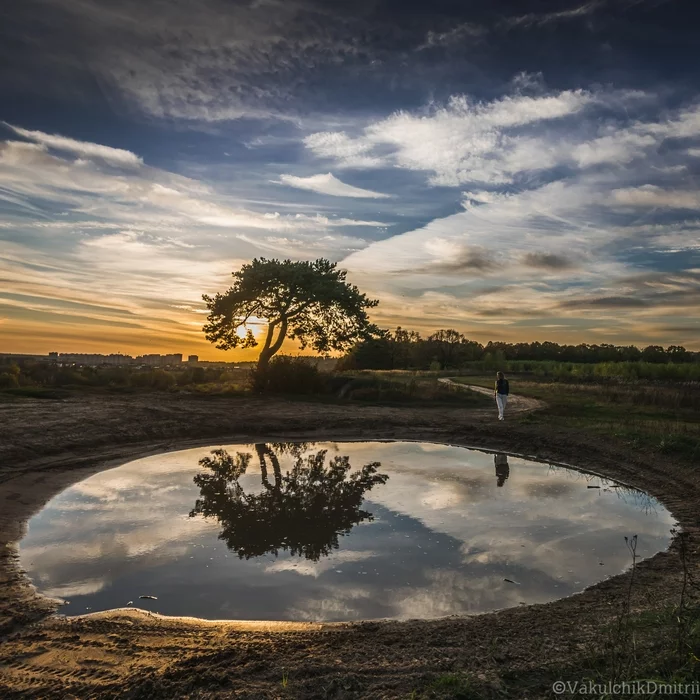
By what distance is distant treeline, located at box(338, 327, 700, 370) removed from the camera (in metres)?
75.8

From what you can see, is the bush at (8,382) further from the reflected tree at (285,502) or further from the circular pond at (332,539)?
the circular pond at (332,539)

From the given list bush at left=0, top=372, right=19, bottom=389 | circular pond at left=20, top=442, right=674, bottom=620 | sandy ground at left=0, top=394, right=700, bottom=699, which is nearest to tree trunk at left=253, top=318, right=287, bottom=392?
bush at left=0, top=372, right=19, bottom=389

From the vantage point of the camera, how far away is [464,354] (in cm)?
9381

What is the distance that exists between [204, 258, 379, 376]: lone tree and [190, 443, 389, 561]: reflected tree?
17145mm

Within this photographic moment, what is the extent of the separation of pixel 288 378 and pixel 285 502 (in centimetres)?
2045

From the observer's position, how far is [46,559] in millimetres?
8469

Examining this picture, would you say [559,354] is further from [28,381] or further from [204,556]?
[204,556]

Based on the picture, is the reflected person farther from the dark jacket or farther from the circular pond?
the dark jacket

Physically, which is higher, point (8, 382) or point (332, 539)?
point (8, 382)

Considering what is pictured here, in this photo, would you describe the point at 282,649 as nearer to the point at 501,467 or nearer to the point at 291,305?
the point at 501,467

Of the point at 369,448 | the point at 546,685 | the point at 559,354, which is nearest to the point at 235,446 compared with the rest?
the point at 369,448

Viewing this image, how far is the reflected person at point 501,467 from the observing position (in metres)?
14.1

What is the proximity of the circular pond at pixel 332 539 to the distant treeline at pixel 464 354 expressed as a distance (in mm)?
47792

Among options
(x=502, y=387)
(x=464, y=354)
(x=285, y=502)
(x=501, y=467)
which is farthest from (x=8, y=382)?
(x=464, y=354)
